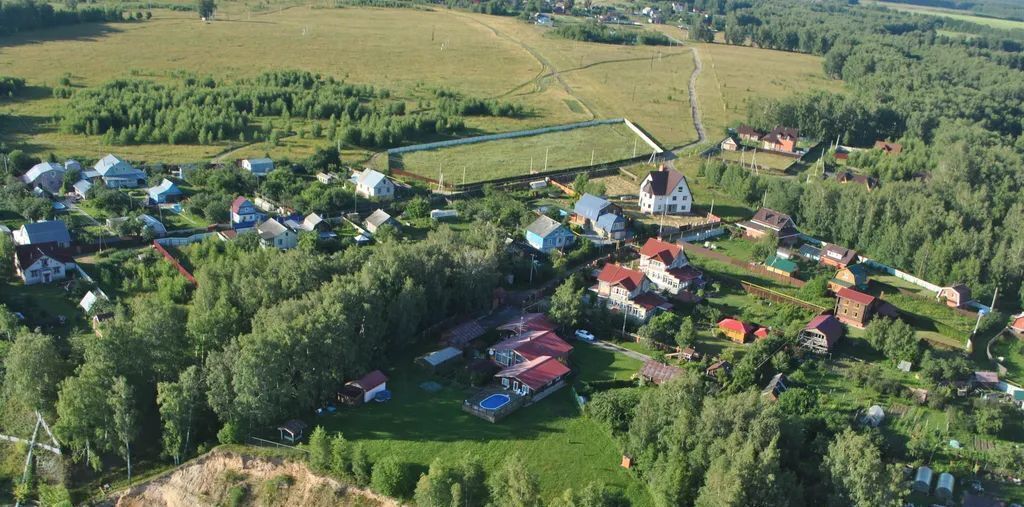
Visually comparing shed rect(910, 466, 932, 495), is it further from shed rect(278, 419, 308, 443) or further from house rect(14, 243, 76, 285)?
house rect(14, 243, 76, 285)

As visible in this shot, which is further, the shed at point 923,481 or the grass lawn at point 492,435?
the grass lawn at point 492,435

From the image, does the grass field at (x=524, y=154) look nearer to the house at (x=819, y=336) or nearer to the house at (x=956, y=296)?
the house at (x=819, y=336)

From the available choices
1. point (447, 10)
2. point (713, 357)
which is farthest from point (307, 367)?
point (447, 10)

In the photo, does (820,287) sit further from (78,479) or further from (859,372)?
(78,479)

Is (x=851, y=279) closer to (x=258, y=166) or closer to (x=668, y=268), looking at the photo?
(x=668, y=268)

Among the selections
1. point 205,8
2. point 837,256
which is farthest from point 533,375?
point 205,8

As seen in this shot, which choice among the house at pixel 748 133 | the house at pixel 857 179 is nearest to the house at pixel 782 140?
the house at pixel 748 133

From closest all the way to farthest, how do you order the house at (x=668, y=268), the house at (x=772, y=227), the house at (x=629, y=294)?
the house at (x=629, y=294) → the house at (x=668, y=268) → the house at (x=772, y=227)
